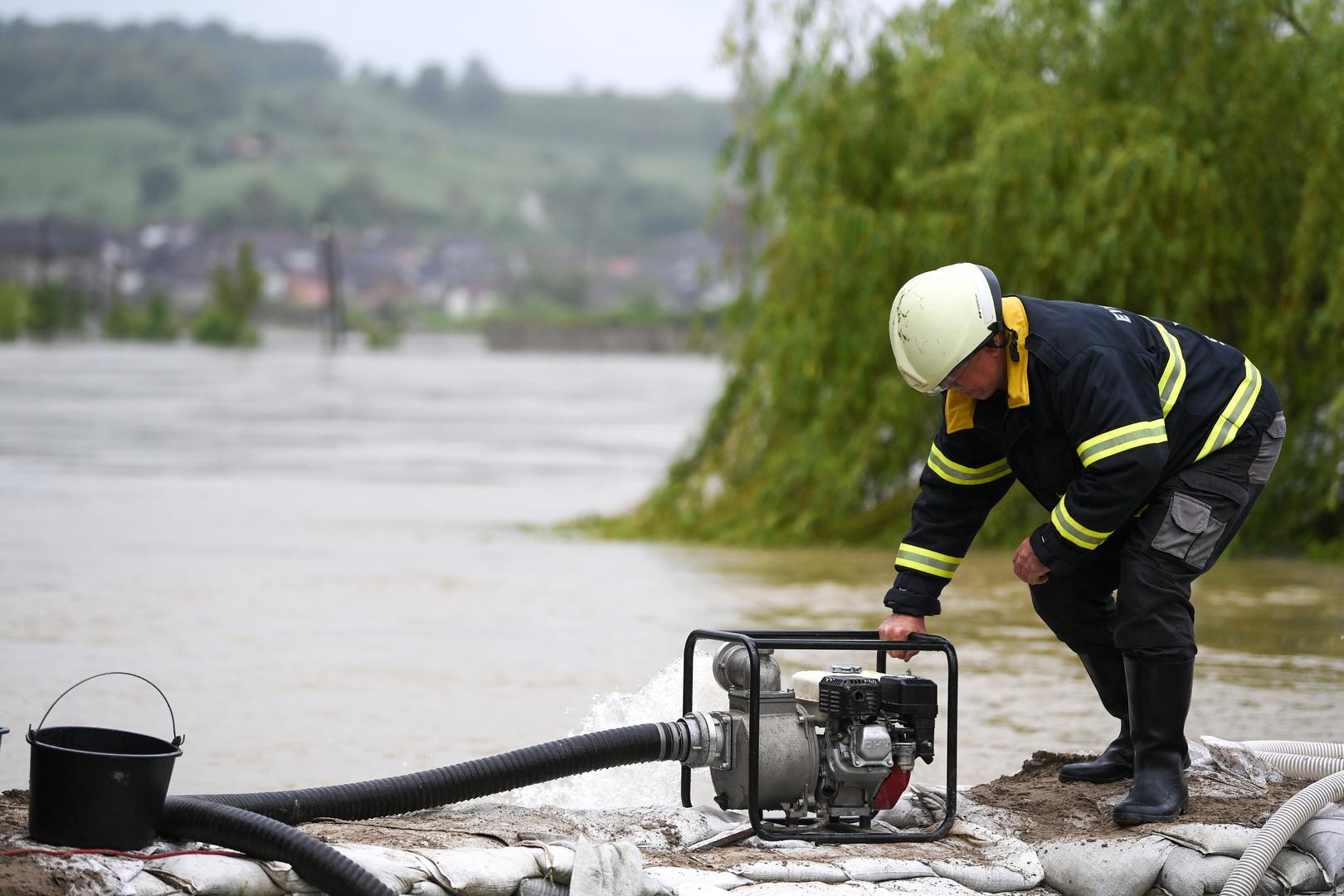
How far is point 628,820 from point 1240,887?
1579 millimetres

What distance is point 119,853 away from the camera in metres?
3.82

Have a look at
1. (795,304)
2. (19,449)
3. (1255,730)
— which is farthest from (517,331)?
(1255,730)

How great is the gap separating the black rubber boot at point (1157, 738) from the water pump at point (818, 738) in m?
0.50

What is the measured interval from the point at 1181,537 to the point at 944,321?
0.84 metres

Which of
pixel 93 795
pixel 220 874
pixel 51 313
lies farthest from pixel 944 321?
pixel 51 313

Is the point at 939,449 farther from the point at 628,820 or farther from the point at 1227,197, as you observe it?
the point at 1227,197

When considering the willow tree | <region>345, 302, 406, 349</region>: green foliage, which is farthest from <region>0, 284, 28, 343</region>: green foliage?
the willow tree

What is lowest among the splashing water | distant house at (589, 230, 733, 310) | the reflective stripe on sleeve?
the splashing water

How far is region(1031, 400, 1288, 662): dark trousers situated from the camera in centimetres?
447

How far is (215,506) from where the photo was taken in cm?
1446

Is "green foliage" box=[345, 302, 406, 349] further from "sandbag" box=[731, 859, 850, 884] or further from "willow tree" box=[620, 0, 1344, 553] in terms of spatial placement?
"sandbag" box=[731, 859, 850, 884]

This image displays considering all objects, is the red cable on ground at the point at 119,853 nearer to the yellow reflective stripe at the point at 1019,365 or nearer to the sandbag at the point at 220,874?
the sandbag at the point at 220,874

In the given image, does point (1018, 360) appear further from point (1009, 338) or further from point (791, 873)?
point (791, 873)

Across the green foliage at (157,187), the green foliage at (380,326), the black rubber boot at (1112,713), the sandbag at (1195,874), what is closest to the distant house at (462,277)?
the green foliage at (380,326)
